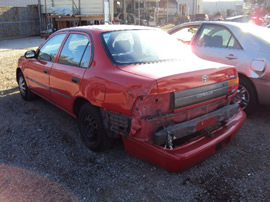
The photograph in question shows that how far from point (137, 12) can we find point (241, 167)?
2595 cm

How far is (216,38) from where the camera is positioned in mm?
5367

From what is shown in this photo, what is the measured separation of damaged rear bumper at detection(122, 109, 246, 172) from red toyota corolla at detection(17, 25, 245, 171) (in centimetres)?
1

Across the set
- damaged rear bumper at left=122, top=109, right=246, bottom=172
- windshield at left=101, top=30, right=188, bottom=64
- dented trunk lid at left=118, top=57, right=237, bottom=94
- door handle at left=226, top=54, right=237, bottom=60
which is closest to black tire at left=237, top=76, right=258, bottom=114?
door handle at left=226, top=54, right=237, bottom=60

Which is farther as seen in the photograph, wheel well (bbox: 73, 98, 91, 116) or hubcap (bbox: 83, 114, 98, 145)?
wheel well (bbox: 73, 98, 91, 116)

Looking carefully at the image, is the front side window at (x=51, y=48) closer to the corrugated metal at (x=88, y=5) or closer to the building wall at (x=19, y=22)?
the corrugated metal at (x=88, y=5)

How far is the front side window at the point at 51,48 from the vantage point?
14.5 ft

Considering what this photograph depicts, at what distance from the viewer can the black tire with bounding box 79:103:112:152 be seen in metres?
3.41

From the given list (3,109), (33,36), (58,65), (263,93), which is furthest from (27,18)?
(263,93)

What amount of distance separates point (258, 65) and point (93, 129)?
2971 millimetres

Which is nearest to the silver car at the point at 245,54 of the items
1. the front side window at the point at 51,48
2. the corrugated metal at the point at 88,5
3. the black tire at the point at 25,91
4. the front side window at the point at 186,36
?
the front side window at the point at 186,36

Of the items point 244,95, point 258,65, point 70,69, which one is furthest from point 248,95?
point 70,69

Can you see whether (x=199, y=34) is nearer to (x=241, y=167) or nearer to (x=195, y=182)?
(x=241, y=167)

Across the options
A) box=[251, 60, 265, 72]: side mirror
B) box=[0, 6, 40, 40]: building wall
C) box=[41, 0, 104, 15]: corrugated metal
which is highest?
box=[41, 0, 104, 15]: corrugated metal

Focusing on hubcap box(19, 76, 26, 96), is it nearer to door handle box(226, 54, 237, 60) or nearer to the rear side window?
the rear side window
